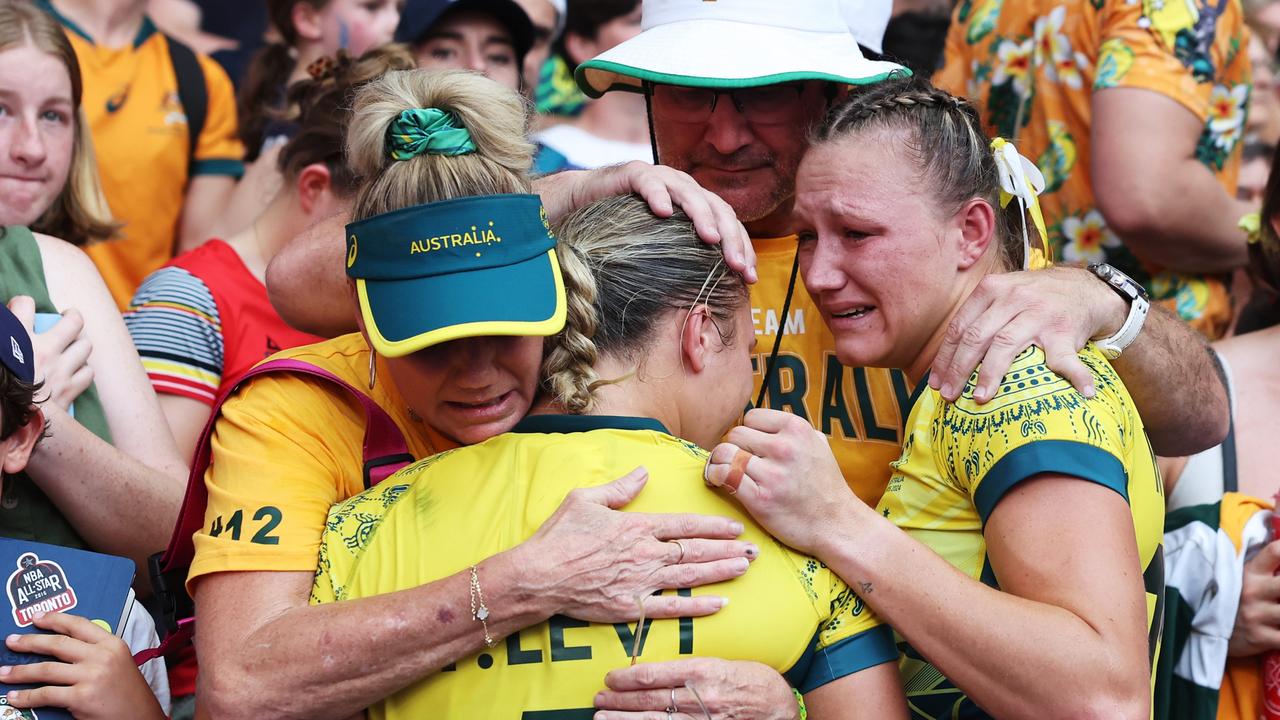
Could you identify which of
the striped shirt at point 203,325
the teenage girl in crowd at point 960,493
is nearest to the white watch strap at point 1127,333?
the teenage girl in crowd at point 960,493

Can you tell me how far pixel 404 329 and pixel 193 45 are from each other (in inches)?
142

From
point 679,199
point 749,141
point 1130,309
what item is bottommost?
point 1130,309

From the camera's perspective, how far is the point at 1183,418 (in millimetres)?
2695

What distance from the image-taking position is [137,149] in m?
4.50

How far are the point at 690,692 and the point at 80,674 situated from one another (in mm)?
1010

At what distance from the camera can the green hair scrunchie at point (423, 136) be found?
2160 mm

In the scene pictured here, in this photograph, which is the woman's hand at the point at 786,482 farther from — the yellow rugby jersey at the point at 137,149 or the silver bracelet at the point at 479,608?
the yellow rugby jersey at the point at 137,149

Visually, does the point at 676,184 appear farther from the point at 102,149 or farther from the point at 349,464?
the point at 102,149

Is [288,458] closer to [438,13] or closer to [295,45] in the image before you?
[438,13]

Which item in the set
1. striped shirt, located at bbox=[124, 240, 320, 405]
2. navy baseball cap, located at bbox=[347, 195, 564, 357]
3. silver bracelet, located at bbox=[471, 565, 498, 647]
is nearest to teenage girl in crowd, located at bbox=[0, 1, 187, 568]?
striped shirt, located at bbox=[124, 240, 320, 405]

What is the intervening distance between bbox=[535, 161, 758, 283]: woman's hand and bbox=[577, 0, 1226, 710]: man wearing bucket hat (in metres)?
0.37

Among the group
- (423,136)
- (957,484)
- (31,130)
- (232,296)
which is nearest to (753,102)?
(423,136)

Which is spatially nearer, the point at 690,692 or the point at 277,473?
the point at 690,692

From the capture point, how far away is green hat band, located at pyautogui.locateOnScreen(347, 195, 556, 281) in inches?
81.7
